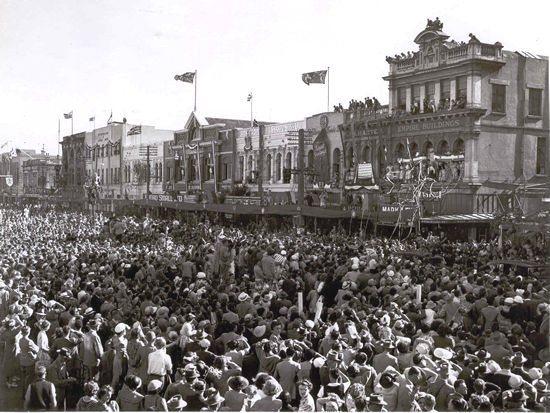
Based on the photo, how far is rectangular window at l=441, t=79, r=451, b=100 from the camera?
37950mm

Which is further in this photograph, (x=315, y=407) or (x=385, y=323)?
(x=385, y=323)

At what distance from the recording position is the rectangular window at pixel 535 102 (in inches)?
1519

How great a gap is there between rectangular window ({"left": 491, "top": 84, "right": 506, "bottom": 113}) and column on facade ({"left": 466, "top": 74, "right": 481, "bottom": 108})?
125 centimetres

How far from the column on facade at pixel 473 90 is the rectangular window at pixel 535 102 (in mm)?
4224

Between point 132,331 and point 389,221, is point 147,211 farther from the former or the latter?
point 132,331

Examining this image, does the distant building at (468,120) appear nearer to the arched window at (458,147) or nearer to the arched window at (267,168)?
the arched window at (458,147)

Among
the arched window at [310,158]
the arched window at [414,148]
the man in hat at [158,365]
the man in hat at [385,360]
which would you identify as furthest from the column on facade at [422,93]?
the man in hat at [158,365]

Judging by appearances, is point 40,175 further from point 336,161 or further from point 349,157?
point 349,157

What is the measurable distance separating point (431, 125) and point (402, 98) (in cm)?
398

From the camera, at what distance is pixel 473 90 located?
3638 centimetres

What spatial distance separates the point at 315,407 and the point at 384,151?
34047mm

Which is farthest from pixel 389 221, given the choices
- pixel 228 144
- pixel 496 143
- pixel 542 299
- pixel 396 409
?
pixel 228 144

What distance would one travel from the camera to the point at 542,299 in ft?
44.0

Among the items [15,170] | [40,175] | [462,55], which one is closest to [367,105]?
[462,55]
